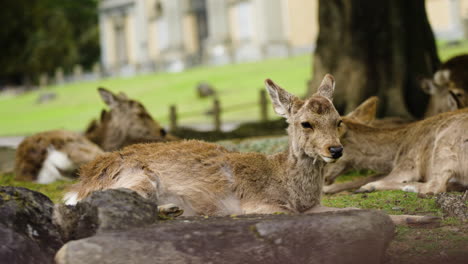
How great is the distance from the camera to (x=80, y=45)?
88438 mm

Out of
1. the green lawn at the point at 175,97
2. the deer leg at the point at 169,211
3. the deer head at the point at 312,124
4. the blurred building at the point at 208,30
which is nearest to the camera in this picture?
the deer leg at the point at 169,211

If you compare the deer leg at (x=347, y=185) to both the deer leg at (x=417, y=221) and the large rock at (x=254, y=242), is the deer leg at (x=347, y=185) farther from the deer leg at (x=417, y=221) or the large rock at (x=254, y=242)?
the large rock at (x=254, y=242)

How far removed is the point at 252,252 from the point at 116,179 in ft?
6.02

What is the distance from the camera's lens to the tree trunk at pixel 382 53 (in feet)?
42.2

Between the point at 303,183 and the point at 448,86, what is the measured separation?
5.64m

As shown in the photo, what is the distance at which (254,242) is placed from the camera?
4.87 m

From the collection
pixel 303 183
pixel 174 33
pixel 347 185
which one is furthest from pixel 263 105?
pixel 174 33

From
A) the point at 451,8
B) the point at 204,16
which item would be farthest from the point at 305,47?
the point at 204,16

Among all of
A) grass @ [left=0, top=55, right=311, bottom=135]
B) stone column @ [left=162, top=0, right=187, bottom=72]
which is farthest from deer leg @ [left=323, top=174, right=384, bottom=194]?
stone column @ [left=162, top=0, right=187, bottom=72]

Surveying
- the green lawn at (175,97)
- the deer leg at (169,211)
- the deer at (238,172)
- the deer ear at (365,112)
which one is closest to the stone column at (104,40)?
the green lawn at (175,97)

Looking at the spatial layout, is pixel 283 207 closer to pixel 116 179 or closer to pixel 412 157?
pixel 116 179

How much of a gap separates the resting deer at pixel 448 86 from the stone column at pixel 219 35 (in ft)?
156

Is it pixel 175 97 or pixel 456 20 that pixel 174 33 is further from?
pixel 456 20

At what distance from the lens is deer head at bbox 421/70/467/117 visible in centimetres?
1075
